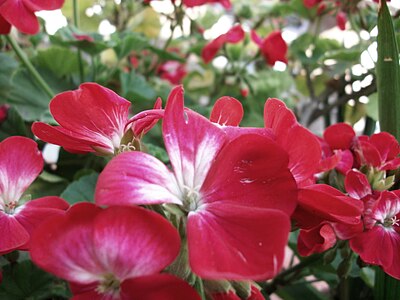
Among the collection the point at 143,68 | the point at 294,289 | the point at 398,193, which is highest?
the point at 398,193

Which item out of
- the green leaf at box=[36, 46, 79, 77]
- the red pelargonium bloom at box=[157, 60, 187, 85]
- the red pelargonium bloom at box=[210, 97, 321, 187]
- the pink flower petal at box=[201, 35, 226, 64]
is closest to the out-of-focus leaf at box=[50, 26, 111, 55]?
the green leaf at box=[36, 46, 79, 77]

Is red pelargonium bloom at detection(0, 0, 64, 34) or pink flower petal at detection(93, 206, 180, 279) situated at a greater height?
red pelargonium bloom at detection(0, 0, 64, 34)

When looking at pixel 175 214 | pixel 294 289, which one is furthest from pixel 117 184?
pixel 294 289

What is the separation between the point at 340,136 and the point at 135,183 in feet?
0.88

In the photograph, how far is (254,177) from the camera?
9.6 inches

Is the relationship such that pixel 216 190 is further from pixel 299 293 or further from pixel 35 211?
pixel 299 293

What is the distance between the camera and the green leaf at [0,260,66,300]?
1.31ft

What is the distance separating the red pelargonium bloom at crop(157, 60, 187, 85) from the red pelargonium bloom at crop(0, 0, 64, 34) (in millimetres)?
570

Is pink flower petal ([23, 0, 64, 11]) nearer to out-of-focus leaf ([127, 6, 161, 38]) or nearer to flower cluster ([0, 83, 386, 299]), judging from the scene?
flower cluster ([0, 83, 386, 299])

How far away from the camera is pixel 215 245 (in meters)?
0.22

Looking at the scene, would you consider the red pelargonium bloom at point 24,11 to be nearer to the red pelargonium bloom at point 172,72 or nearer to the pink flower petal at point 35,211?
the pink flower petal at point 35,211

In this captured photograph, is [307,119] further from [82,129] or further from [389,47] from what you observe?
[82,129]

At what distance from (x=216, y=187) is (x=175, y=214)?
24mm

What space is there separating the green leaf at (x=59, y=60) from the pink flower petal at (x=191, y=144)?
1.68 ft
